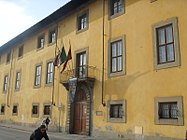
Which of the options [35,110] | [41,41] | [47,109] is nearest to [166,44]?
[47,109]

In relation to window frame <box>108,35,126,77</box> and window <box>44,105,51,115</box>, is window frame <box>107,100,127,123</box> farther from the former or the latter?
window <box>44,105,51,115</box>

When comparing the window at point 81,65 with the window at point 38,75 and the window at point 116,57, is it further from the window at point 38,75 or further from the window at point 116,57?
the window at point 38,75

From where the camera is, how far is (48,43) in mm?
26656

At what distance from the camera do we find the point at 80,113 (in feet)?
69.7

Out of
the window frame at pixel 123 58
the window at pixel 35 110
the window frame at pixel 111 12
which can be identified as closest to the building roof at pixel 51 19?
the window frame at pixel 111 12

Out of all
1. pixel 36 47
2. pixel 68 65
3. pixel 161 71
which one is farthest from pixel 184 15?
pixel 36 47

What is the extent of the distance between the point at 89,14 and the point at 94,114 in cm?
784

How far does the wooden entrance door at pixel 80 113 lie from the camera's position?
20688 mm

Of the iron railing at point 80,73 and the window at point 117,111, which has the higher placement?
the iron railing at point 80,73

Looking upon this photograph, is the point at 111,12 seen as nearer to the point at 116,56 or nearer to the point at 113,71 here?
the point at 116,56

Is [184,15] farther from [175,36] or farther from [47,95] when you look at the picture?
[47,95]

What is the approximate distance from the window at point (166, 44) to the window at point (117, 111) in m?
3.47

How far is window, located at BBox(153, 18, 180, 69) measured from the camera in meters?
15.0

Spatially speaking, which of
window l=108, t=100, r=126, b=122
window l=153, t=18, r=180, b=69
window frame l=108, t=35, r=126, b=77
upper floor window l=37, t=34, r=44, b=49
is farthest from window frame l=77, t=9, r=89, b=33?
window l=153, t=18, r=180, b=69
